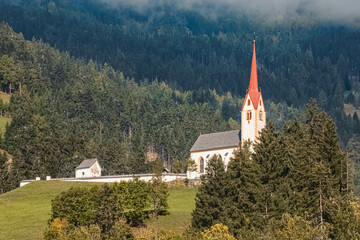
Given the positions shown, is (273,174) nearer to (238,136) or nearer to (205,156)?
(238,136)

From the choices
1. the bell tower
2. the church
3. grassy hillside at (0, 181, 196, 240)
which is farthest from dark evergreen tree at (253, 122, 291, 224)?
the bell tower

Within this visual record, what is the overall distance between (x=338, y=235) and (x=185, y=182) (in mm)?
41930

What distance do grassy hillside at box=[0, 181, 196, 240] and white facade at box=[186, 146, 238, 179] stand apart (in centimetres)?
957

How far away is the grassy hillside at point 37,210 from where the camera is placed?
66.4 m

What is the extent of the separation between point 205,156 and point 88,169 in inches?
801

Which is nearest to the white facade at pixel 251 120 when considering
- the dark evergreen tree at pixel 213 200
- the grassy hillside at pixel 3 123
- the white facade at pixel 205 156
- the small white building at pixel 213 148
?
the small white building at pixel 213 148

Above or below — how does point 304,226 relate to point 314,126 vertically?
below

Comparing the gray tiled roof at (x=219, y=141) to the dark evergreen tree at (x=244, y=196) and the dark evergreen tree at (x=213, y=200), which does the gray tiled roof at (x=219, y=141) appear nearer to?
the dark evergreen tree at (x=213, y=200)

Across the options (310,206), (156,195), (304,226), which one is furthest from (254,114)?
(304,226)

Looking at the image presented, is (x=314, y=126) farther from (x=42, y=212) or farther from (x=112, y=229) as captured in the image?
(x=42, y=212)

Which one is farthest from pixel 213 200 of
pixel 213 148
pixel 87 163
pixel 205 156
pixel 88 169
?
pixel 87 163

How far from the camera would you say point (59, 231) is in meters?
59.1

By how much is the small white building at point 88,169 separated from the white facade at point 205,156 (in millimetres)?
16563

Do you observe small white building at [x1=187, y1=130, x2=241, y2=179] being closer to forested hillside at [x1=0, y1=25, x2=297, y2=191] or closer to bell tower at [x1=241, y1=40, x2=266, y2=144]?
bell tower at [x1=241, y1=40, x2=266, y2=144]
